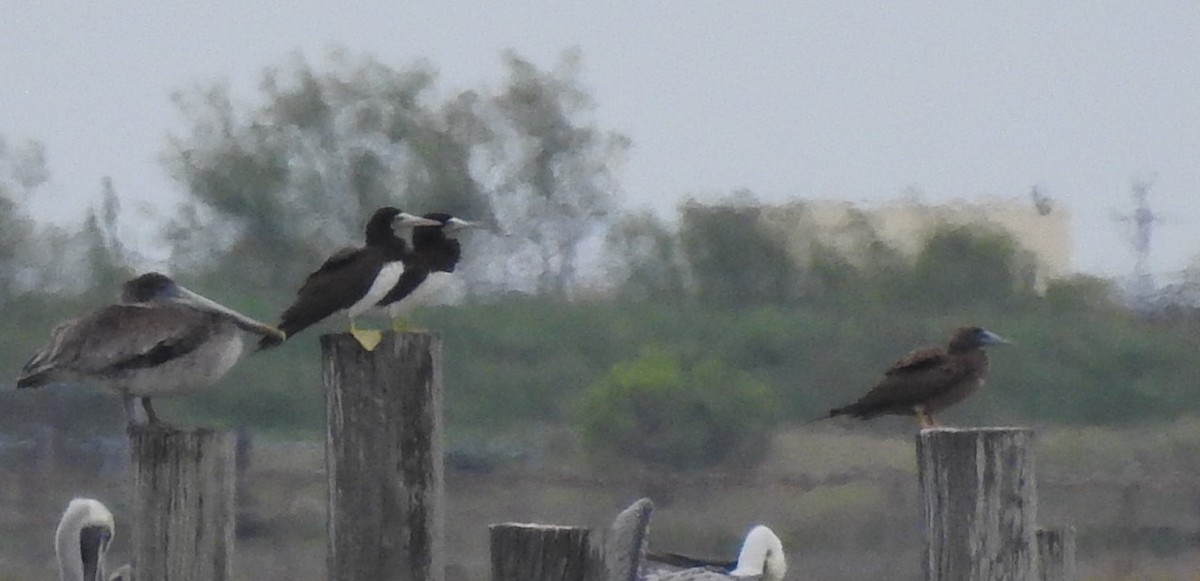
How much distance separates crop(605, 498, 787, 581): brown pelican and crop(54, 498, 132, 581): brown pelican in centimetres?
96

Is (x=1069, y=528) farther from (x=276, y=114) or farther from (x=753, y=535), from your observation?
(x=276, y=114)

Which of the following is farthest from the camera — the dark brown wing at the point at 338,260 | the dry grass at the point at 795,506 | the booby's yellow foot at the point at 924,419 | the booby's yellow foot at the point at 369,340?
the dry grass at the point at 795,506

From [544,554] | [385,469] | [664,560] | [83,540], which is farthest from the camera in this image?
[664,560]

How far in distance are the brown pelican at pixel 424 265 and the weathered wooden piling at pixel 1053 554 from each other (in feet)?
6.78

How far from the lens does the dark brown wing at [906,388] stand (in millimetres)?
8531

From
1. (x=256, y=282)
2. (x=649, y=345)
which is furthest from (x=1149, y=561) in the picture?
(x=256, y=282)

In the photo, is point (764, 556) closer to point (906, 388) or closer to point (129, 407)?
point (906, 388)

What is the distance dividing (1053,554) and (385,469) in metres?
2.06

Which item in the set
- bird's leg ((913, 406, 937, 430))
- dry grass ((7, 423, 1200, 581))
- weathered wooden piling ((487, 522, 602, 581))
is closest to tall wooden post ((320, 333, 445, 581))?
weathered wooden piling ((487, 522, 602, 581))

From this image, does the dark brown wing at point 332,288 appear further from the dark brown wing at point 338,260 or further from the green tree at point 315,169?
the green tree at point 315,169

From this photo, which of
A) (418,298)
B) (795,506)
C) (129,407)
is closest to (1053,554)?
(129,407)

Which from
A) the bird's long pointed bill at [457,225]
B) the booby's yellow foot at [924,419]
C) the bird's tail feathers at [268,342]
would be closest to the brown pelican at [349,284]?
the bird's long pointed bill at [457,225]

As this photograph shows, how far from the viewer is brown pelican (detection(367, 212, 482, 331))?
6.99 m

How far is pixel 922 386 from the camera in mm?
8547
